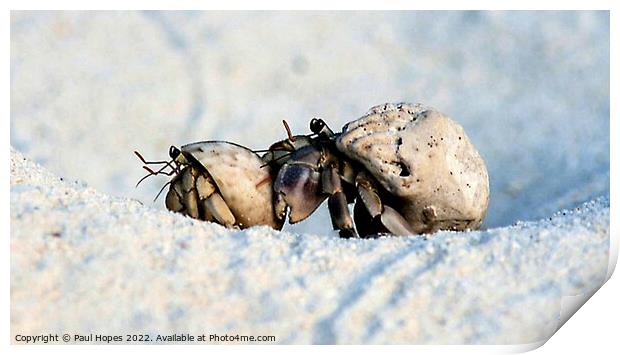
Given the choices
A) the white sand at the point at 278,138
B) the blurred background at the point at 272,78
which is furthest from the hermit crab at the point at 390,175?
the blurred background at the point at 272,78

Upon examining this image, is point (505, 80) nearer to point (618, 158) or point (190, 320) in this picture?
point (618, 158)

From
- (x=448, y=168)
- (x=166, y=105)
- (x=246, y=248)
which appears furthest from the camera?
(x=166, y=105)

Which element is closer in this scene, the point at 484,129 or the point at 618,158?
the point at 618,158

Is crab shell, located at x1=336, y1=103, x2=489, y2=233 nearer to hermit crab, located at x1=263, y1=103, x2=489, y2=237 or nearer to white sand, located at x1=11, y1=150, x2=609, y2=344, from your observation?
hermit crab, located at x1=263, y1=103, x2=489, y2=237

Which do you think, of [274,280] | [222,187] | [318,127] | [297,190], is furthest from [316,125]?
[274,280]

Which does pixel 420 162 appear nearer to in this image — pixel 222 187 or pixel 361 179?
pixel 361 179

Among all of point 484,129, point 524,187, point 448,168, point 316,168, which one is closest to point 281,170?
point 316,168
